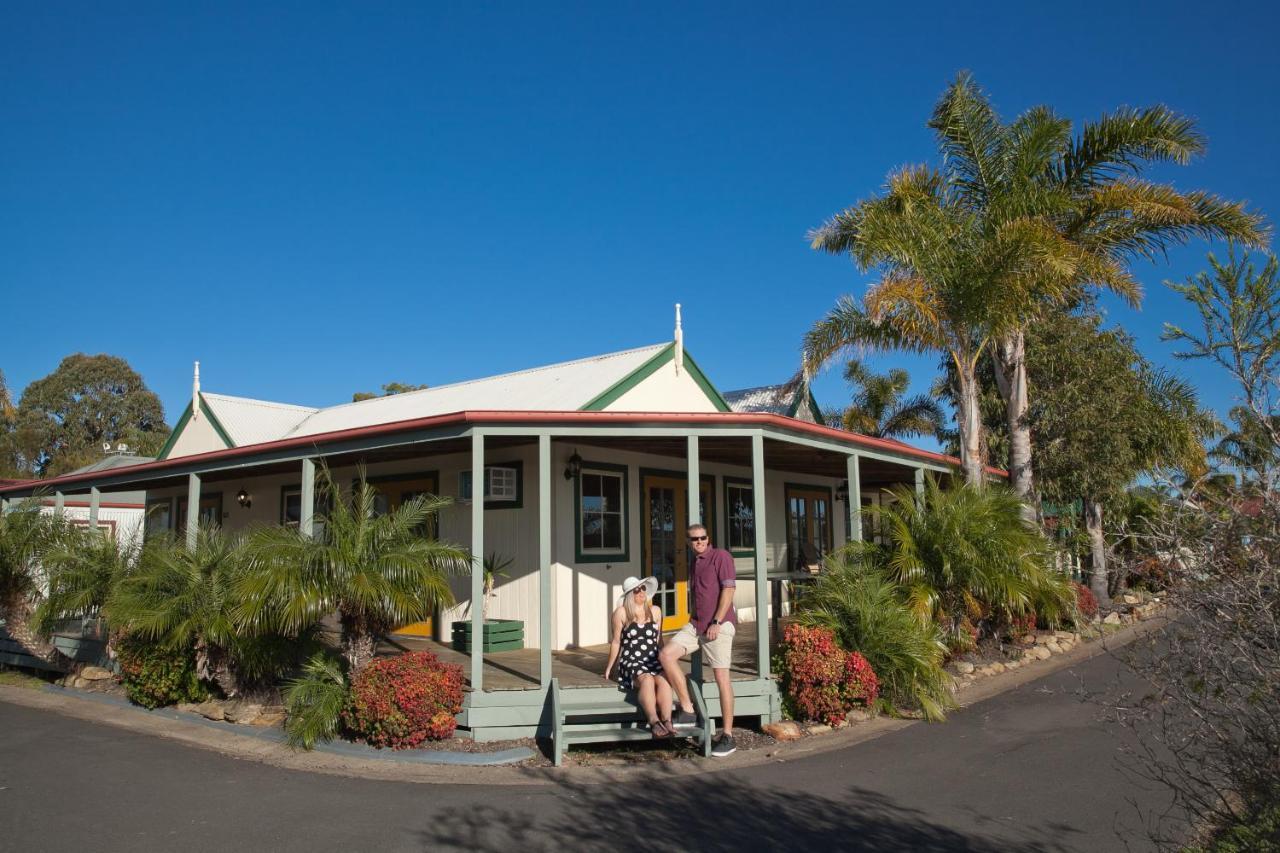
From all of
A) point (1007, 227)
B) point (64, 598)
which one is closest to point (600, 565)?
point (64, 598)

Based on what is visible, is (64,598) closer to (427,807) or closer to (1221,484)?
(427,807)

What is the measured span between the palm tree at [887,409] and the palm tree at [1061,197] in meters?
11.1

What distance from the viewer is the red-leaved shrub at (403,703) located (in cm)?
717

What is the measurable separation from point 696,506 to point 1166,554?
476 centimetres

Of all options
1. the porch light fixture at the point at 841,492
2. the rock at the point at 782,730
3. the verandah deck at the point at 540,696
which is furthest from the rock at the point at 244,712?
the porch light fixture at the point at 841,492

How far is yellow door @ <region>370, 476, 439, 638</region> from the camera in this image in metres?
11.6

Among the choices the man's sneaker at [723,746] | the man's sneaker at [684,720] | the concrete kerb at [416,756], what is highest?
the man's sneaker at [684,720]

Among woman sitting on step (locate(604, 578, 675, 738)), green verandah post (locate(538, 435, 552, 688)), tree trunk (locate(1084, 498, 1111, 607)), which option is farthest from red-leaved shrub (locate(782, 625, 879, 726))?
tree trunk (locate(1084, 498, 1111, 607))

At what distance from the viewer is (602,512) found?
36.6ft

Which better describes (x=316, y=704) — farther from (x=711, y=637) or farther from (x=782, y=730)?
(x=782, y=730)

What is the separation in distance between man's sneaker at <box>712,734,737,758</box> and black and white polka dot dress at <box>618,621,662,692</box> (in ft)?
2.41

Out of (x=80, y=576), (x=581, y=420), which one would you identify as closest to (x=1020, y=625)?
(x=581, y=420)

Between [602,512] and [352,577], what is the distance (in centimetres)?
432

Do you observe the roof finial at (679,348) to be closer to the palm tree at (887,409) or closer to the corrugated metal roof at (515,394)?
the corrugated metal roof at (515,394)
